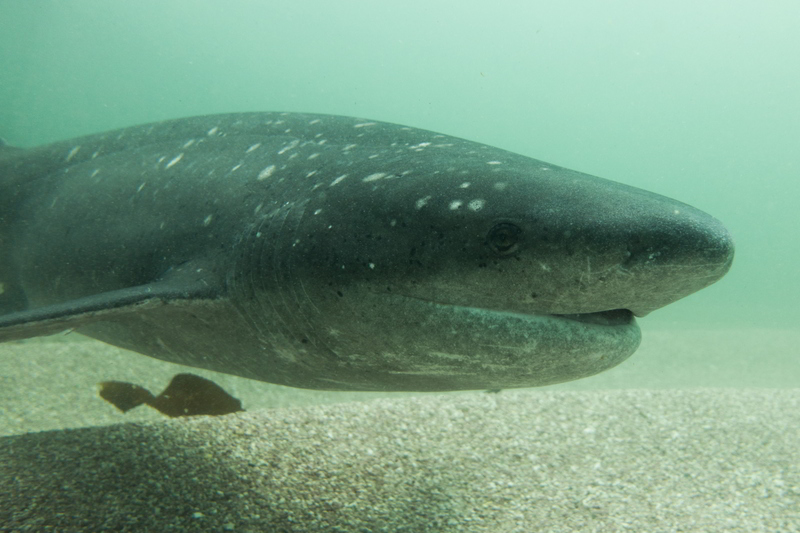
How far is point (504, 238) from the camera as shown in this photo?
6.23 ft

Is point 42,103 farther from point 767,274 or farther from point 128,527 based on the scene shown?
point 767,274

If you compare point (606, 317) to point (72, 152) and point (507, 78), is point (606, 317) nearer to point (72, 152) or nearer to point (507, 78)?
point (72, 152)

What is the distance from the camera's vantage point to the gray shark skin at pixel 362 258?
1.81 meters

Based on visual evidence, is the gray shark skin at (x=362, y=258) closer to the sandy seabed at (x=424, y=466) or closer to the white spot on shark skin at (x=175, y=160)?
the white spot on shark skin at (x=175, y=160)

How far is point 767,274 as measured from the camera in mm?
98875

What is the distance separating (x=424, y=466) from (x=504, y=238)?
6.14 ft

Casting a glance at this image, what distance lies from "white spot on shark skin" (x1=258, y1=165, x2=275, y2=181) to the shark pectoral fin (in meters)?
0.78

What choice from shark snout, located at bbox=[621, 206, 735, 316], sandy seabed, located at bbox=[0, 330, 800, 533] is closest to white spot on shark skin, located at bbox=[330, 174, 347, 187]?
shark snout, located at bbox=[621, 206, 735, 316]

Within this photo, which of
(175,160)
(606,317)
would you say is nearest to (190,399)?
(175,160)

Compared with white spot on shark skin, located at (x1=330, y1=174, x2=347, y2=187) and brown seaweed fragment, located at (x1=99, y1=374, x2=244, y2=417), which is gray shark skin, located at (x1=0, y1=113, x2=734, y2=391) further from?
brown seaweed fragment, located at (x1=99, y1=374, x2=244, y2=417)

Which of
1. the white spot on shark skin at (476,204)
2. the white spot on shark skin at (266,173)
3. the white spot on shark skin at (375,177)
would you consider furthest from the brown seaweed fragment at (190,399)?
the white spot on shark skin at (476,204)

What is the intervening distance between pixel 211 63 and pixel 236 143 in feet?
299

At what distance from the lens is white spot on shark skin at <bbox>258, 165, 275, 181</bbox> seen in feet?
9.68

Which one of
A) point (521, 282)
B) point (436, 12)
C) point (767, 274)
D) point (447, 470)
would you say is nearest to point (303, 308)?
point (521, 282)
